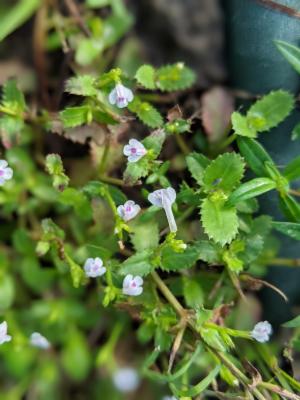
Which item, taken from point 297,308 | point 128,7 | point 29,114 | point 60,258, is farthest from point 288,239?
point 128,7

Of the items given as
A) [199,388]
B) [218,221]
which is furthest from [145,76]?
[199,388]

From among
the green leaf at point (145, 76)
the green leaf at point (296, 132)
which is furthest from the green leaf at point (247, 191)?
the green leaf at point (145, 76)

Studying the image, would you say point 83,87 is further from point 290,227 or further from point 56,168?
point 290,227

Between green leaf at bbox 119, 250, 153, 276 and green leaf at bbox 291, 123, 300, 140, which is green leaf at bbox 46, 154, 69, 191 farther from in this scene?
green leaf at bbox 291, 123, 300, 140

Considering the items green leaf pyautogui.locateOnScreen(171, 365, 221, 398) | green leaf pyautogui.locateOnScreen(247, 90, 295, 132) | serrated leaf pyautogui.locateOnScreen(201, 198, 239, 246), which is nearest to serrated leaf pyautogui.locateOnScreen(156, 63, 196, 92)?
green leaf pyautogui.locateOnScreen(247, 90, 295, 132)

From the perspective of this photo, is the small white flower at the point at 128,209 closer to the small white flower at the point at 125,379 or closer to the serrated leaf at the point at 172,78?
the serrated leaf at the point at 172,78

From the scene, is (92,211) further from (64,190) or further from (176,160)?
(176,160)

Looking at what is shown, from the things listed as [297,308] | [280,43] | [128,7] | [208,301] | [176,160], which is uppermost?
[280,43]
